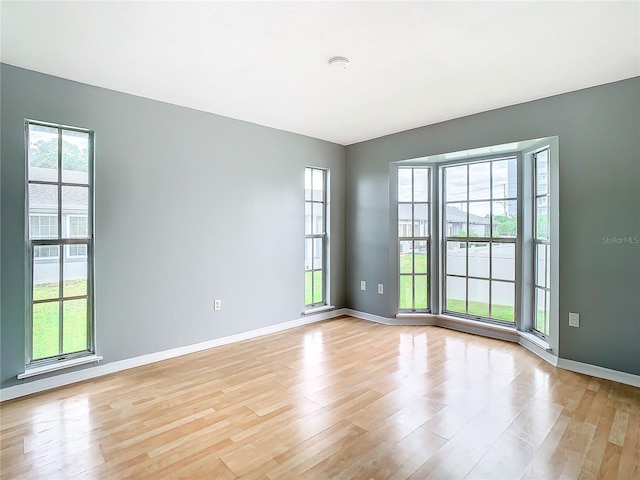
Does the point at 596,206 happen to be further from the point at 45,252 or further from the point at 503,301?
the point at 45,252

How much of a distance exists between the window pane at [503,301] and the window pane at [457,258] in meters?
0.43

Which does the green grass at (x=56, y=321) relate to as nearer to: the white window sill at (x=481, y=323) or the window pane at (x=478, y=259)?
the white window sill at (x=481, y=323)

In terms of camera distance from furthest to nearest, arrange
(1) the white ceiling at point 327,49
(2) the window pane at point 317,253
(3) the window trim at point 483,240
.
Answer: (2) the window pane at point 317,253 < (3) the window trim at point 483,240 < (1) the white ceiling at point 327,49

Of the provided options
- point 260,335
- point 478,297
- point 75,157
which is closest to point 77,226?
point 75,157

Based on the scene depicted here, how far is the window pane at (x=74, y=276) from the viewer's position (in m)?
2.90

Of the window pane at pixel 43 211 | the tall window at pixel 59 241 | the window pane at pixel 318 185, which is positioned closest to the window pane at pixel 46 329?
the tall window at pixel 59 241

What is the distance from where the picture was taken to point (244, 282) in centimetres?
405

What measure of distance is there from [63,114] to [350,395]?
3358mm

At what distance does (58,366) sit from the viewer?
279 cm

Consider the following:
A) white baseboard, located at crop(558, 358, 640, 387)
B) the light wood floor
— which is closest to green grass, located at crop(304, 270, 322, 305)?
the light wood floor

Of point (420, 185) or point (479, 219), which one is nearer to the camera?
point (479, 219)

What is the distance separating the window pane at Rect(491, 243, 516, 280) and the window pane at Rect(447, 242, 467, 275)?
0.35 m

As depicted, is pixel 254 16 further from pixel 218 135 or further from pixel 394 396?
pixel 394 396

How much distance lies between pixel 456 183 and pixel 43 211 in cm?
451
